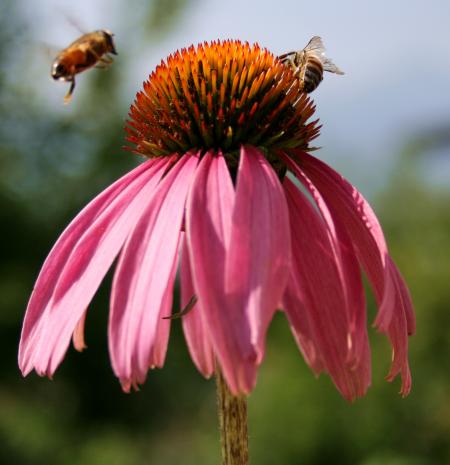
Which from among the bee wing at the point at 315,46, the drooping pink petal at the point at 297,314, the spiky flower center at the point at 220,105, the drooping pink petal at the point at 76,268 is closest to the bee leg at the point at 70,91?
the spiky flower center at the point at 220,105

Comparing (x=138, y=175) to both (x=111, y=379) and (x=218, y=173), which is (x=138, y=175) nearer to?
(x=218, y=173)

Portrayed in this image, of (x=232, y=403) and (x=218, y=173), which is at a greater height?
(x=218, y=173)

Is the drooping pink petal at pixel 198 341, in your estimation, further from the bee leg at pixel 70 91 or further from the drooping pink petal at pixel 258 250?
the drooping pink petal at pixel 258 250

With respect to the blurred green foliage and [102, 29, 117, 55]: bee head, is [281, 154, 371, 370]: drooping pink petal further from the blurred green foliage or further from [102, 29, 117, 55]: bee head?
the blurred green foliage

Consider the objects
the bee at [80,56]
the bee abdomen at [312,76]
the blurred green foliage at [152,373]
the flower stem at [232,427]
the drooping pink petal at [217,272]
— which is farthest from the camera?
the blurred green foliage at [152,373]

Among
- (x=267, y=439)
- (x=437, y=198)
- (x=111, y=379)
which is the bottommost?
(x=111, y=379)

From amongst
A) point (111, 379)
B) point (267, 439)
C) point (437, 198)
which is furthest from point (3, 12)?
point (267, 439)
